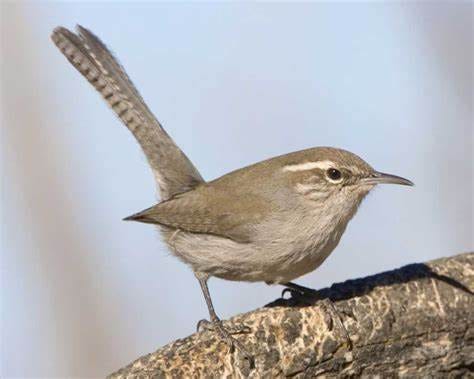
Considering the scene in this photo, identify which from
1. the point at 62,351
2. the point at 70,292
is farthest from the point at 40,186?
the point at 62,351

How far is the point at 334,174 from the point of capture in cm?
464

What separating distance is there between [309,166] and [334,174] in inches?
7.3

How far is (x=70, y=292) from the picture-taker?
5703 mm

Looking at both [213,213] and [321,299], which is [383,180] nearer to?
[321,299]

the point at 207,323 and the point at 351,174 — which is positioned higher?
the point at 351,174

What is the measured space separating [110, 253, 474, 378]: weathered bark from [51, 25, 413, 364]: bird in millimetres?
284

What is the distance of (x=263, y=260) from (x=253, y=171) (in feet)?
2.39

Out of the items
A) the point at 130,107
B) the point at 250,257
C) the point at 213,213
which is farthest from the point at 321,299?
the point at 130,107

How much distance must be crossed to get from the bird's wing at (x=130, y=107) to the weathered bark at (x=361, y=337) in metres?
1.42

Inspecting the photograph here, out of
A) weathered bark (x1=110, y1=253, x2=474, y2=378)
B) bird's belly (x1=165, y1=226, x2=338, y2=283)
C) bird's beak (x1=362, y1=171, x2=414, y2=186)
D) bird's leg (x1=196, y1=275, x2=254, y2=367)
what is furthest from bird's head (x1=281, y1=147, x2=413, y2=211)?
bird's leg (x1=196, y1=275, x2=254, y2=367)

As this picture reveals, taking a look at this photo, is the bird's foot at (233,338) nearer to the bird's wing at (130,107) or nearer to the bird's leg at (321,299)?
the bird's leg at (321,299)

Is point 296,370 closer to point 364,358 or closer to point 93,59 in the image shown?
point 364,358

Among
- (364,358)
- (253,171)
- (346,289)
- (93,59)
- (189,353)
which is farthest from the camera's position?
(93,59)

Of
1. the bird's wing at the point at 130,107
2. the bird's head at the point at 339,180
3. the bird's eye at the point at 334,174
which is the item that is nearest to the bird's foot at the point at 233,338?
the bird's head at the point at 339,180
